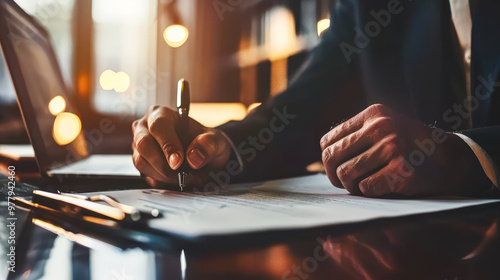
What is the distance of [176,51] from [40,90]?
3.06 m

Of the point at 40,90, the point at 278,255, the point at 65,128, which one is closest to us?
the point at 278,255

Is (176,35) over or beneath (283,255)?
over

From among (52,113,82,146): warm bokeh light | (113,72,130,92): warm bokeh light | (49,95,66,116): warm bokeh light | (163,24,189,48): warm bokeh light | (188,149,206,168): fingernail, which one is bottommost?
(188,149,206,168): fingernail

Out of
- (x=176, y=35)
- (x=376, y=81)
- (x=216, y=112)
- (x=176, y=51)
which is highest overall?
(x=176, y=35)

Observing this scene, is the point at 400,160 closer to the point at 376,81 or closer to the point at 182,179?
the point at 182,179

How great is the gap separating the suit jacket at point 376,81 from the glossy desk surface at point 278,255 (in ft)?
1.04

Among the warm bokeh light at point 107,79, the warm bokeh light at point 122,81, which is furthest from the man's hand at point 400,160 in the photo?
the warm bokeh light at point 122,81

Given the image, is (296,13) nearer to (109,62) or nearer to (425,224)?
(109,62)

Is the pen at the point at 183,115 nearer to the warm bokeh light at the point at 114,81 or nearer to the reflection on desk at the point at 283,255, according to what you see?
the reflection on desk at the point at 283,255

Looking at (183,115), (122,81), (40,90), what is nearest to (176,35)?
(122,81)

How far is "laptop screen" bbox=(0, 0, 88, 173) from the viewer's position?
19.8 inches

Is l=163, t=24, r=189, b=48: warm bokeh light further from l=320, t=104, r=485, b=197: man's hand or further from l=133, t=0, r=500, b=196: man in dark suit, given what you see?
l=320, t=104, r=485, b=197: man's hand

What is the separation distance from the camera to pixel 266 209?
10.7 inches

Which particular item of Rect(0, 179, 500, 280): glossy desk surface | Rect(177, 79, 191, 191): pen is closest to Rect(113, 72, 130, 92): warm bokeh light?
Rect(177, 79, 191, 191): pen
